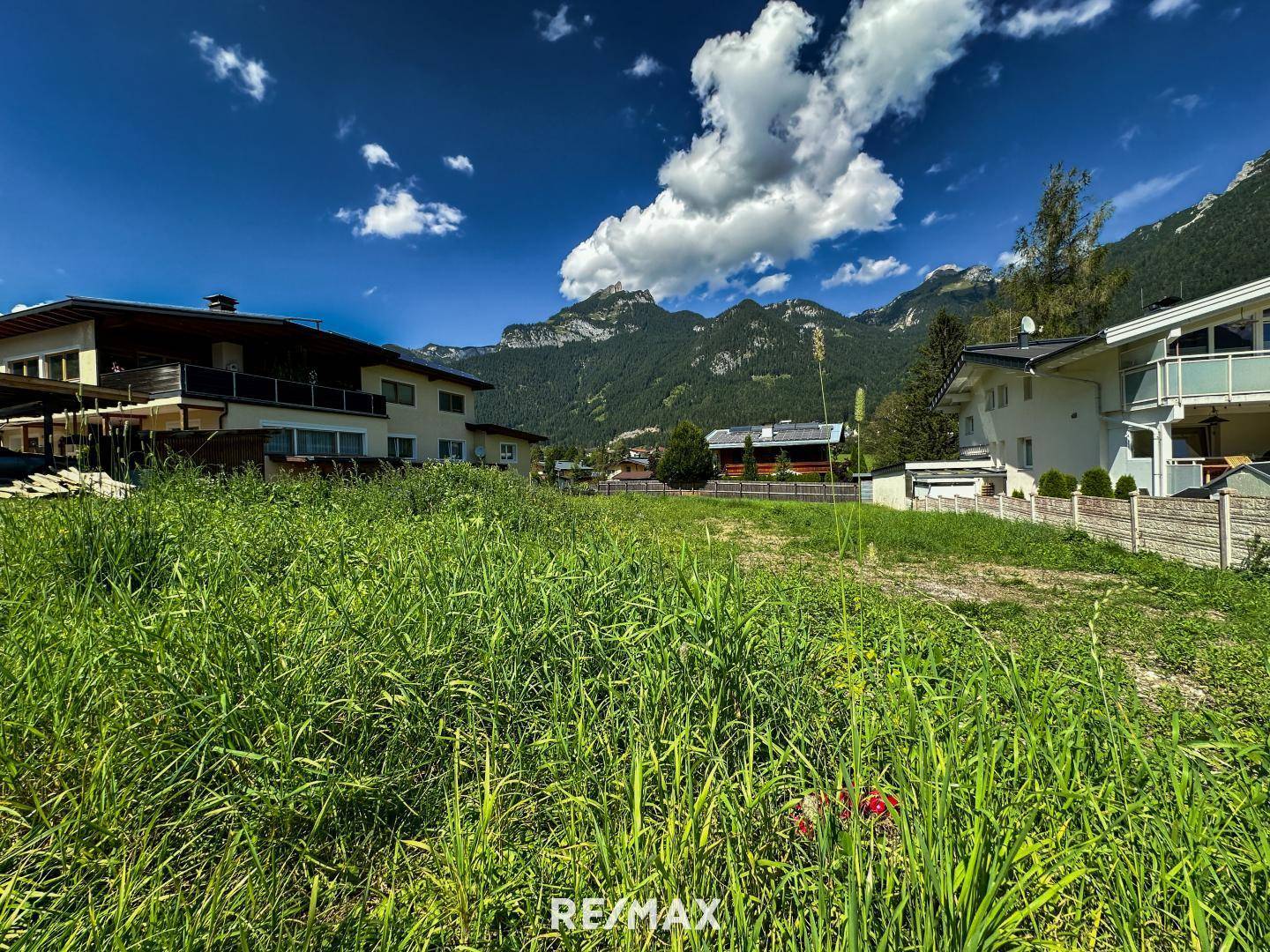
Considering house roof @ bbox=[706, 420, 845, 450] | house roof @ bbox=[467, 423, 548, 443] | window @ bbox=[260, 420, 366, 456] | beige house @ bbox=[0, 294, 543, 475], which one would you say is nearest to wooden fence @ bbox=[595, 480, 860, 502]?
house roof @ bbox=[467, 423, 548, 443]

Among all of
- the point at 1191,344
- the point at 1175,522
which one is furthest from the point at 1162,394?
the point at 1175,522

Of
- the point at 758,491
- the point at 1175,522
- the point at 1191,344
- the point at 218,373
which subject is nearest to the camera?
the point at 1175,522

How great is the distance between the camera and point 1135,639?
477 centimetres

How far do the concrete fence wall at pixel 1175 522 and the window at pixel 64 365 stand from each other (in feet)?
92.5

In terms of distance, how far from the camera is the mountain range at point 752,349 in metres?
46.0

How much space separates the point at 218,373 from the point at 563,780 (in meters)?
18.8

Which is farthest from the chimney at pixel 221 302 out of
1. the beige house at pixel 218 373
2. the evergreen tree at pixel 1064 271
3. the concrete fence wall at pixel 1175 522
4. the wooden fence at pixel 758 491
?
the evergreen tree at pixel 1064 271

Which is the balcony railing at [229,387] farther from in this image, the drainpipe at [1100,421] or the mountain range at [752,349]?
the mountain range at [752,349]

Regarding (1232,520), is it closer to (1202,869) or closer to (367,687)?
(1202,869)

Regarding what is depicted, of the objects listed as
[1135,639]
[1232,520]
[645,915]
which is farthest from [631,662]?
[1232,520]

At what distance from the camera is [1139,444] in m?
13.7

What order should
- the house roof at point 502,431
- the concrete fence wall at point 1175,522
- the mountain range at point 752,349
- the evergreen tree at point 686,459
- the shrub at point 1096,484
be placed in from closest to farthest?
1. the concrete fence wall at point 1175,522
2. the shrub at point 1096,484
3. the house roof at point 502,431
4. the evergreen tree at point 686,459
5. the mountain range at point 752,349

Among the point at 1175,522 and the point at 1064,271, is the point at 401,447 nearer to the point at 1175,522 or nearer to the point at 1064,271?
the point at 1175,522

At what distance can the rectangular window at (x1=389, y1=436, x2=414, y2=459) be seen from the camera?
73.5 ft
